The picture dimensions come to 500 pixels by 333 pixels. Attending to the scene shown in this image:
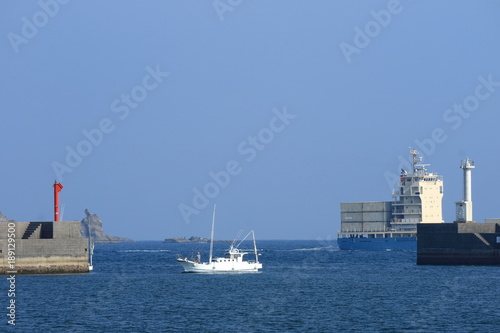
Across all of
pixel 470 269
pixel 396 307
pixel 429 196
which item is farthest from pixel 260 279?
pixel 429 196

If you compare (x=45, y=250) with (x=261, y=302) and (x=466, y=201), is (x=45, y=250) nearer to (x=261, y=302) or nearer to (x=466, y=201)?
(x=261, y=302)

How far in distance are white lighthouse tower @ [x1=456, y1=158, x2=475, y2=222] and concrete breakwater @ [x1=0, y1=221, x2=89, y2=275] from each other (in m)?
34.7

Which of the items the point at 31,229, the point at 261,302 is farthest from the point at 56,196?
the point at 261,302

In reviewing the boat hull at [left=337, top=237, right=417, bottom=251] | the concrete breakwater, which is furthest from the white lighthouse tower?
the boat hull at [left=337, top=237, right=417, bottom=251]

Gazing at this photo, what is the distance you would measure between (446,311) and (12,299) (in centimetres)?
2295

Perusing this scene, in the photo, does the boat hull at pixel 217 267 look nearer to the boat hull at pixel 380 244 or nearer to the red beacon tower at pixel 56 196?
the red beacon tower at pixel 56 196

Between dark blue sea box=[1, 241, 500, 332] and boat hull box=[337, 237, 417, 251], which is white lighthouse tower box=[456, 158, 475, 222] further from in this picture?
boat hull box=[337, 237, 417, 251]

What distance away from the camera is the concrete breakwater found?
207 feet

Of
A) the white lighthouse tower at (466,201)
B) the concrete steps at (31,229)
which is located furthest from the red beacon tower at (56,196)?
the white lighthouse tower at (466,201)

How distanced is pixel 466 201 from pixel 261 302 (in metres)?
38.7

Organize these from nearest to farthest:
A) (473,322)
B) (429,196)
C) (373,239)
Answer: (473,322), (429,196), (373,239)

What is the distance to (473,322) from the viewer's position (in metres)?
41.2

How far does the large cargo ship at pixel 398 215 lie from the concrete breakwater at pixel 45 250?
74262mm

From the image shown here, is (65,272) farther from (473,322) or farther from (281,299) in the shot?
(473,322)
